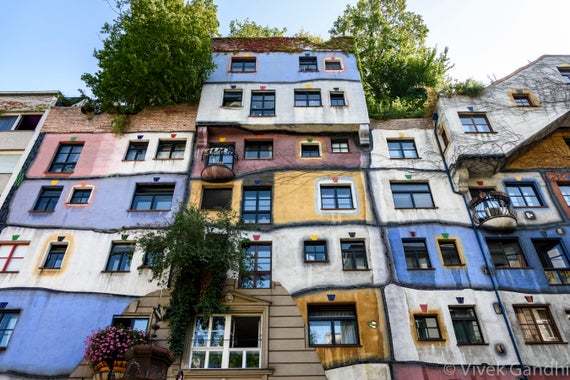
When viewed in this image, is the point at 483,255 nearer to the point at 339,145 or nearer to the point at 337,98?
the point at 339,145

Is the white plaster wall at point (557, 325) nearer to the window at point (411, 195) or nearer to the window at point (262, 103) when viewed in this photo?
the window at point (411, 195)

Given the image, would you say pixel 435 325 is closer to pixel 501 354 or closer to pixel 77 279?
pixel 501 354

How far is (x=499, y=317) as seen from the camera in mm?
12938

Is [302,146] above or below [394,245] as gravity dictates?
above

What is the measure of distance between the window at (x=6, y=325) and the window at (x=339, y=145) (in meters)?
13.0

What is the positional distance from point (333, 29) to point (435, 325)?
23835 mm

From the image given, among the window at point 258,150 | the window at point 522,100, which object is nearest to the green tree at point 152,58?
the window at point 258,150

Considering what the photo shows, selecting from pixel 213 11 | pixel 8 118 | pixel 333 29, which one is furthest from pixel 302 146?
pixel 333 29

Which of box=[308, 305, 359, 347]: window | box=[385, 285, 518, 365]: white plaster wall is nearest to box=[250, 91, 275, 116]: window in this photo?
box=[308, 305, 359, 347]: window

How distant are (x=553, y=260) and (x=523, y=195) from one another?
279cm

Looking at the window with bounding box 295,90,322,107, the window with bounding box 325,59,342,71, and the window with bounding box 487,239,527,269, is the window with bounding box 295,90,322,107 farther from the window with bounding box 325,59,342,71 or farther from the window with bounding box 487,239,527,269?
the window with bounding box 487,239,527,269

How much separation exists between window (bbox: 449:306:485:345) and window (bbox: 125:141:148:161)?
13.3 meters

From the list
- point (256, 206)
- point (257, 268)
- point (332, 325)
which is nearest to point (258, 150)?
point (256, 206)

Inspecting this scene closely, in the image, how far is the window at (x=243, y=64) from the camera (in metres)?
20.9
